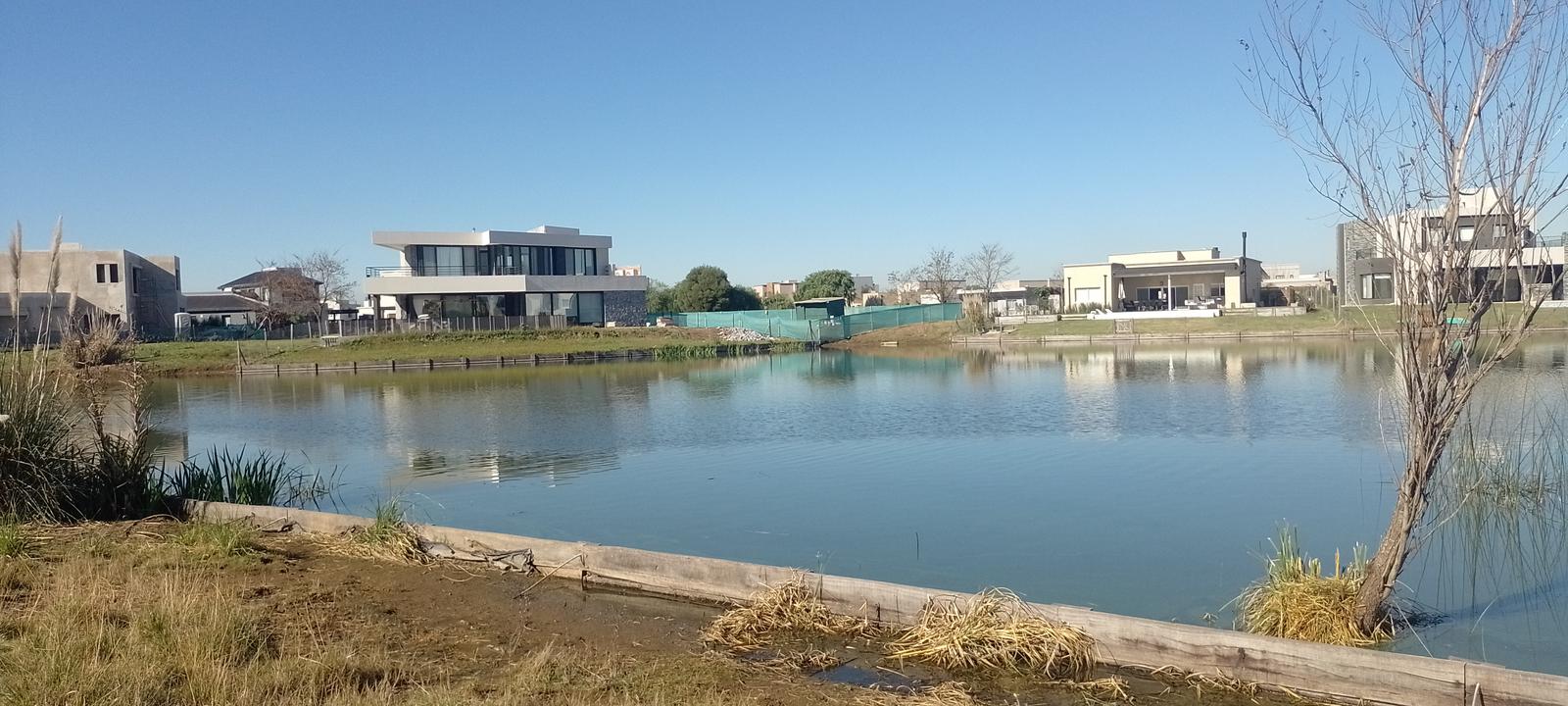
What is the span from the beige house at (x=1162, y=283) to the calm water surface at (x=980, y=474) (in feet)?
129

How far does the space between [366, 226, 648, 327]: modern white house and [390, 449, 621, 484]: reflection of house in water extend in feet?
133

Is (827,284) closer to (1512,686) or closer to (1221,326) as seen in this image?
(1221,326)

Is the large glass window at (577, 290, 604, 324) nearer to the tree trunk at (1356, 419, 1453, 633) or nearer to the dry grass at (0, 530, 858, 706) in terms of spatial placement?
the dry grass at (0, 530, 858, 706)

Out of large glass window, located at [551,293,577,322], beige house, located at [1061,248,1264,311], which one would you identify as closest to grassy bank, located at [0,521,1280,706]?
large glass window, located at [551,293,577,322]

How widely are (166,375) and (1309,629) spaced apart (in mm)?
48470

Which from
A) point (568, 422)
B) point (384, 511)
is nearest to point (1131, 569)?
point (384, 511)

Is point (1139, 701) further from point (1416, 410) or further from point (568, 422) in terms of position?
point (568, 422)

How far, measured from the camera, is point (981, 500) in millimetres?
13227

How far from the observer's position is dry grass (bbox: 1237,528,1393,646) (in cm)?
684

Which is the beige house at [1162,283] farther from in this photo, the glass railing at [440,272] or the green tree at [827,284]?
the glass railing at [440,272]

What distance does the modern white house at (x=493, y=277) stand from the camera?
57594mm

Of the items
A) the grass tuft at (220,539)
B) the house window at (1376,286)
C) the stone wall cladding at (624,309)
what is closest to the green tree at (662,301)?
the stone wall cladding at (624,309)

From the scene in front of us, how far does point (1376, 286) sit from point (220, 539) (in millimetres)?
63550

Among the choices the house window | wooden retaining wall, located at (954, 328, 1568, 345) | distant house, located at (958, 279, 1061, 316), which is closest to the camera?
wooden retaining wall, located at (954, 328, 1568, 345)
